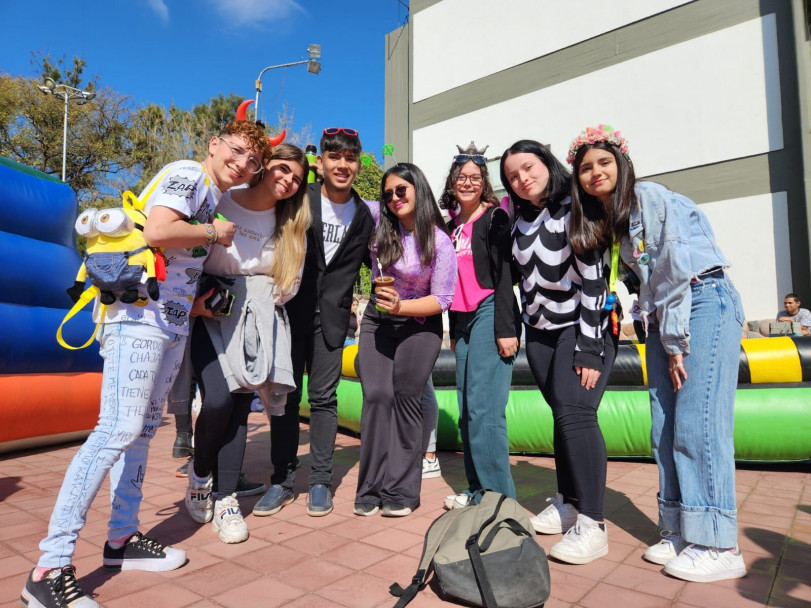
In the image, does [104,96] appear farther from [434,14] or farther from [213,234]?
[213,234]

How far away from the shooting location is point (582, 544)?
2428 millimetres

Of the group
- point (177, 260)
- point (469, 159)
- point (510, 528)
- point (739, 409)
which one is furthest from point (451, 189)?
point (739, 409)

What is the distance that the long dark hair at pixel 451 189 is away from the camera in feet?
10.5

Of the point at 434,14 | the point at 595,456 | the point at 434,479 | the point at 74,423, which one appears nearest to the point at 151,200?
the point at 595,456

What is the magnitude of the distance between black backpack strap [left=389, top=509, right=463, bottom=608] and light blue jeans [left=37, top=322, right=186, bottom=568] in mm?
1182

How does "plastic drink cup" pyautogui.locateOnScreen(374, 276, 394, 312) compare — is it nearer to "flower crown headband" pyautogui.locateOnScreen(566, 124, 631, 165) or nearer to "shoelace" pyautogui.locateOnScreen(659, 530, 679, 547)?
"flower crown headband" pyautogui.locateOnScreen(566, 124, 631, 165)

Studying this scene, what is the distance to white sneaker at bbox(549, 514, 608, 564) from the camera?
7.89 feet

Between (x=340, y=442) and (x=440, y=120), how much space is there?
13086 millimetres

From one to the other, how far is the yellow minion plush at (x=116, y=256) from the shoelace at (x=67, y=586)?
97 centimetres

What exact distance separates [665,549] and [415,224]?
2.02 metres

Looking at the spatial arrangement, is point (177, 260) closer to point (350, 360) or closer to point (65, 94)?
point (350, 360)

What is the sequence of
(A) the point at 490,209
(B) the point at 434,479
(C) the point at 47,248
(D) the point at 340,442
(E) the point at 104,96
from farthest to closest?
(E) the point at 104,96
(D) the point at 340,442
(C) the point at 47,248
(B) the point at 434,479
(A) the point at 490,209

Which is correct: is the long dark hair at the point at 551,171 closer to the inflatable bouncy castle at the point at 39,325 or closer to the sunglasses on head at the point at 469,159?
the sunglasses on head at the point at 469,159

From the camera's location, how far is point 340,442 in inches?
214
